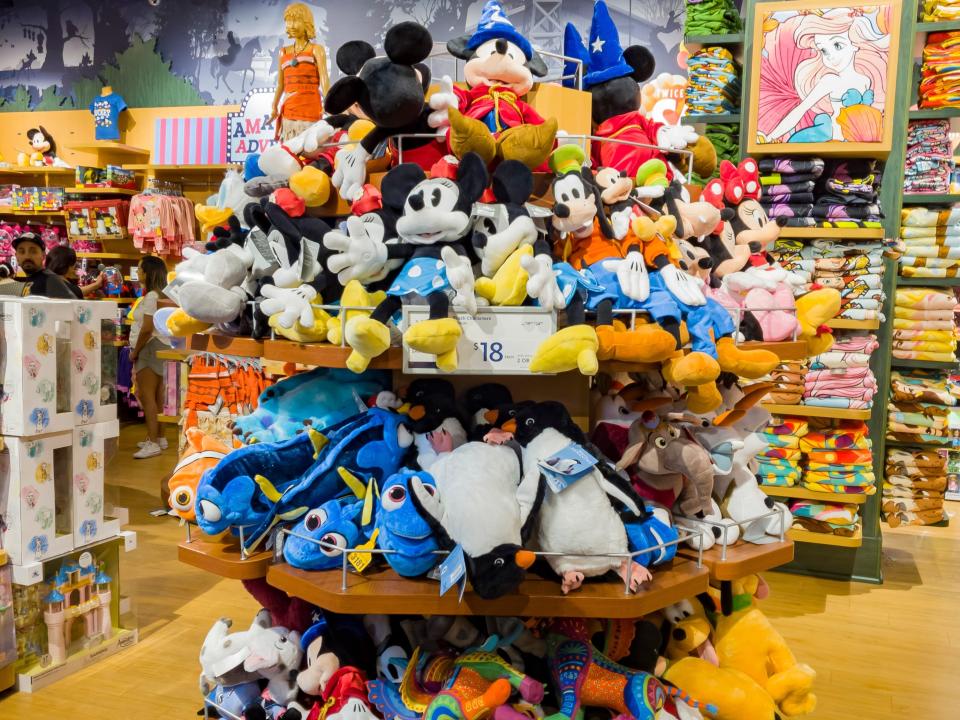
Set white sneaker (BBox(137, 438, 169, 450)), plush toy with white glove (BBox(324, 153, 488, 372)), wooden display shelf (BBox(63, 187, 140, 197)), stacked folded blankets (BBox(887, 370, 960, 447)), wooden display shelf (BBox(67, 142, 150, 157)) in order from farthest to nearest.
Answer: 1. wooden display shelf (BBox(67, 142, 150, 157))
2. wooden display shelf (BBox(63, 187, 140, 197))
3. white sneaker (BBox(137, 438, 169, 450))
4. stacked folded blankets (BBox(887, 370, 960, 447))
5. plush toy with white glove (BBox(324, 153, 488, 372))

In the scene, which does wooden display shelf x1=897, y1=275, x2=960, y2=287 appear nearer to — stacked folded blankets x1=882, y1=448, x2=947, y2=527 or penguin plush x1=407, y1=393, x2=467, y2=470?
stacked folded blankets x1=882, y1=448, x2=947, y2=527

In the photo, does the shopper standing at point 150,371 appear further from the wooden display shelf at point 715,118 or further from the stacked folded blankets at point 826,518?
the stacked folded blankets at point 826,518

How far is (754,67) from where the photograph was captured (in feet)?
11.9

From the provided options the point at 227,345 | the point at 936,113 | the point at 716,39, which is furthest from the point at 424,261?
the point at 936,113

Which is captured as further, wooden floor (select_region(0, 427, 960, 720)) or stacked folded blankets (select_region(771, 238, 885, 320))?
stacked folded blankets (select_region(771, 238, 885, 320))

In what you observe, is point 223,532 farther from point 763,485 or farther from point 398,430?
point 763,485

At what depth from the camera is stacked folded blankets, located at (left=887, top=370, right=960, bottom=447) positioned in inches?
164

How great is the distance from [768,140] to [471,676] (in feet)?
9.14

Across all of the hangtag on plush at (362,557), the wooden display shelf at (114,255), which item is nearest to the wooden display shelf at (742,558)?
the hangtag on plush at (362,557)

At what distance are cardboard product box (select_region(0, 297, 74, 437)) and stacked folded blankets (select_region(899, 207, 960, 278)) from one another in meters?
3.74

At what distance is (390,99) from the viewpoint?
1771 mm

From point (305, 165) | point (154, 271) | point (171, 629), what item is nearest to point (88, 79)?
point (154, 271)

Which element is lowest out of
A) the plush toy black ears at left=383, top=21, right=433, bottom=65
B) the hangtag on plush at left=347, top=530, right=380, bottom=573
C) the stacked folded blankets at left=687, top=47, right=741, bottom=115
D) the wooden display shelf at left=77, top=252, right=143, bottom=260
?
the hangtag on plush at left=347, top=530, right=380, bottom=573

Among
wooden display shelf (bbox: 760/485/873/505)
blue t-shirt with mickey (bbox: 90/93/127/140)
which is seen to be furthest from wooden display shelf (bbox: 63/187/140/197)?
wooden display shelf (bbox: 760/485/873/505)
